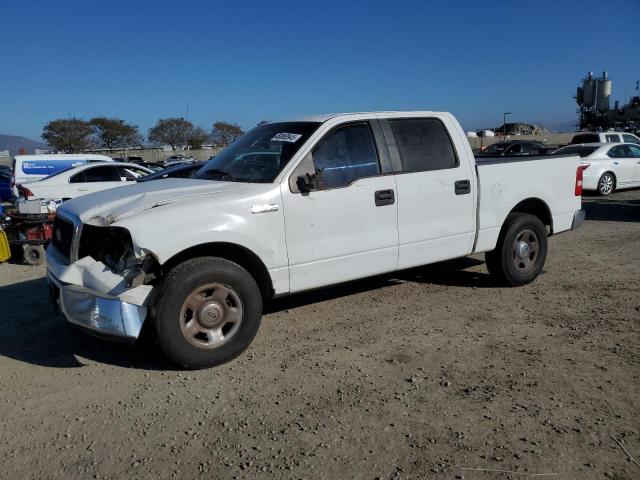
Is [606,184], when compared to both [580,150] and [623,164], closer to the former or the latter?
[623,164]

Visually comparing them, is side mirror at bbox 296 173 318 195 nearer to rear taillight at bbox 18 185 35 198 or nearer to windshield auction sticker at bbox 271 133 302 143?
windshield auction sticker at bbox 271 133 302 143

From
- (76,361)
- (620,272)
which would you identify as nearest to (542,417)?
(76,361)

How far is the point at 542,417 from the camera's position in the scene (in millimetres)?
3270

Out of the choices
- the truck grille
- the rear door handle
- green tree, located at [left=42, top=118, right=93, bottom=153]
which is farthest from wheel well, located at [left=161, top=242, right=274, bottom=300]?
green tree, located at [left=42, top=118, right=93, bottom=153]

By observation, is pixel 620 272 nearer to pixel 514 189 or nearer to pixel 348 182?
pixel 514 189

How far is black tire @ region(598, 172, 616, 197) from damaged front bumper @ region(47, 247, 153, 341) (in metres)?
14.5

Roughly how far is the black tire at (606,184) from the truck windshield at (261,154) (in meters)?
12.8

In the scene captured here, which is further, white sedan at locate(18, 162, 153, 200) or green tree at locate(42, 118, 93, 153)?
A: green tree at locate(42, 118, 93, 153)

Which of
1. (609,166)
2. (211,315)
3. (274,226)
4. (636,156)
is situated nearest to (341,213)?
(274,226)

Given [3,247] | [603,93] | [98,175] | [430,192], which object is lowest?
[3,247]

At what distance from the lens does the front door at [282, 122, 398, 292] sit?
441 centimetres

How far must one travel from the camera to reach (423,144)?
17.1ft

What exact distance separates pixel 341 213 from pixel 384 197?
470mm

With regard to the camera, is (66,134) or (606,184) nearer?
(606,184)
